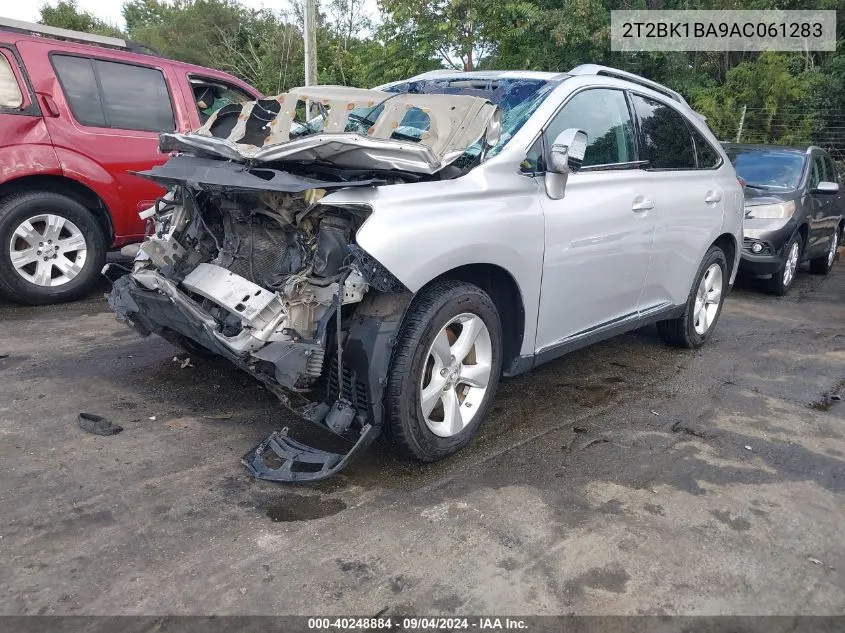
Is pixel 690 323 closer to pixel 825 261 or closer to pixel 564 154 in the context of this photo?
pixel 564 154

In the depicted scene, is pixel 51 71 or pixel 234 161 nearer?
pixel 234 161

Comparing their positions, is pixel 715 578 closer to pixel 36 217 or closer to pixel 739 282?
pixel 36 217

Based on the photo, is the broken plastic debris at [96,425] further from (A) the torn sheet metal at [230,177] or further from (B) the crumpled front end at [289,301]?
(A) the torn sheet metal at [230,177]

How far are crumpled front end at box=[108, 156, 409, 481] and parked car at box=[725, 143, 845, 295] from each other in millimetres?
6090

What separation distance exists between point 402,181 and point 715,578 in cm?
207

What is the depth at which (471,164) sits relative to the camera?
353 cm

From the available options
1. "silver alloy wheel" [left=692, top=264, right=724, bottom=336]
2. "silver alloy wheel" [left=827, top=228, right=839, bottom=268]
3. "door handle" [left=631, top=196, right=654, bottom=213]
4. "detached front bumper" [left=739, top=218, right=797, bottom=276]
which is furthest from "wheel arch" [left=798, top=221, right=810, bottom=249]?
"door handle" [left=631, top=196, right=654, bottom=213]

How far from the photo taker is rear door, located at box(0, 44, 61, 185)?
5.43 metres

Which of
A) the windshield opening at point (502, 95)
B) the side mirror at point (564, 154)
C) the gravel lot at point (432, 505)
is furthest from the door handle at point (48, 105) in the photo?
the side mirror at point (564, 154)

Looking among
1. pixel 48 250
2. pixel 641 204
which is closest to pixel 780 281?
pixel 641 204

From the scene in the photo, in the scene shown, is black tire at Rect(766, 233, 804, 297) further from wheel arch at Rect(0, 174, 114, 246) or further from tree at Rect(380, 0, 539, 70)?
tree at Rect(380, 0, 539, 70)

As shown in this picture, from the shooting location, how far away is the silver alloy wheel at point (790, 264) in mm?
8127

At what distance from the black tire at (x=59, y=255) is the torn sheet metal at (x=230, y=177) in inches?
93.0

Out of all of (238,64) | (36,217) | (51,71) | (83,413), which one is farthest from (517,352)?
(238,64)
